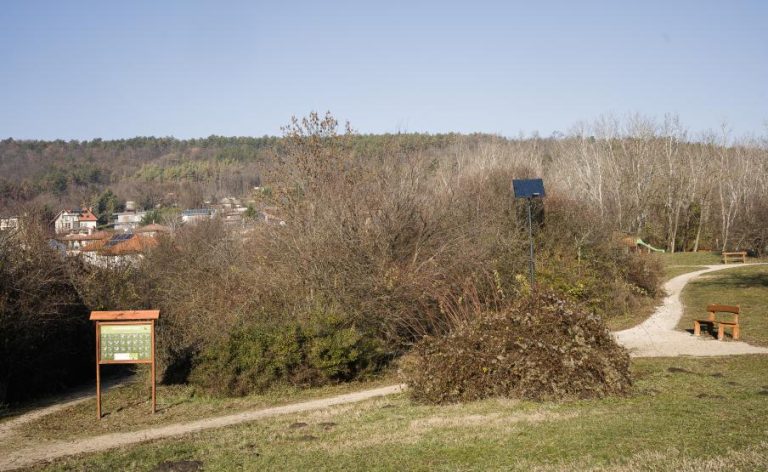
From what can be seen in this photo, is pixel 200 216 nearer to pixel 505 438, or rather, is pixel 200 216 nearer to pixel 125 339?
pixel 125 339

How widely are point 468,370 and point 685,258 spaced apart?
Answer: 35829 mm

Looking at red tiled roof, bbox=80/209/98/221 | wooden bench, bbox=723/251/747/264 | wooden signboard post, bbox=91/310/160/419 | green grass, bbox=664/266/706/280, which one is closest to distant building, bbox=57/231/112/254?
wooden signboard post, bbox=91/310/160/419

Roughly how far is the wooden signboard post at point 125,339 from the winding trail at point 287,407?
1.72 m

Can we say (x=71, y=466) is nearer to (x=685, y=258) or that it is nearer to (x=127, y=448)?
(x=127, y=448)

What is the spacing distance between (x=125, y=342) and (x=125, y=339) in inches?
2.1

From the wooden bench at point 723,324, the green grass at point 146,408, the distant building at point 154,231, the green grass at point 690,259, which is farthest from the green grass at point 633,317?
the distant building at point 154,231

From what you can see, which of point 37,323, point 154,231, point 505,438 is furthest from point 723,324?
point 154,231

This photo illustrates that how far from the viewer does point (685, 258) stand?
1670 inches

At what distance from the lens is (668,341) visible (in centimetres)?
1695

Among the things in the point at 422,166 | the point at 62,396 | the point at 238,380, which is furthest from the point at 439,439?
the point at 422,166

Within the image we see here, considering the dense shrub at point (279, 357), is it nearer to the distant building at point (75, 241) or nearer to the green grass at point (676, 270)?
the distant building at point (75, 241)

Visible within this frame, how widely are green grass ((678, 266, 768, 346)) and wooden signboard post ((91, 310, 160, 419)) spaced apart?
12876mm

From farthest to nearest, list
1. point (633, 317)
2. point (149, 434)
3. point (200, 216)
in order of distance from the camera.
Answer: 1. point (200, 216)
2. point (633, 317)
3. point (149, 434)

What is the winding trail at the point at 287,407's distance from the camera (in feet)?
31.1
